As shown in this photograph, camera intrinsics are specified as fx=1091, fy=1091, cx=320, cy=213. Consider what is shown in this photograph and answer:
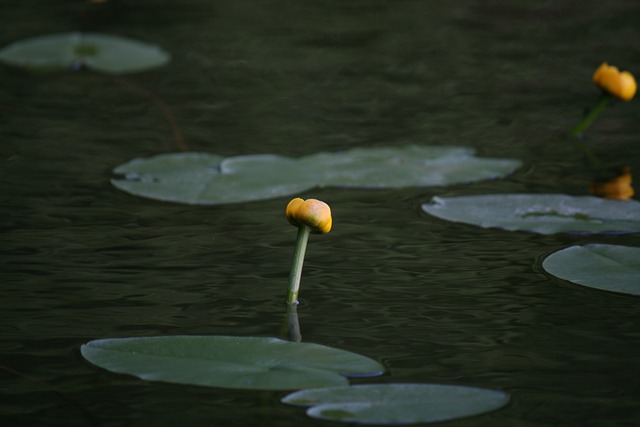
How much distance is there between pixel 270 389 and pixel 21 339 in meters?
0.37

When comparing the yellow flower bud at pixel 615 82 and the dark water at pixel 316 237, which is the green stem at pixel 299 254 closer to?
the dark water at pixel 316 237

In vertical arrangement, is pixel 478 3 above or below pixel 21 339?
above

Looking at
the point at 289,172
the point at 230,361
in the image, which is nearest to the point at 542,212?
the point at 289,172

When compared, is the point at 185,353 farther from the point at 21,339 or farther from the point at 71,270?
the point at 71,270

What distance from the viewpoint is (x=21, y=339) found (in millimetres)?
1308

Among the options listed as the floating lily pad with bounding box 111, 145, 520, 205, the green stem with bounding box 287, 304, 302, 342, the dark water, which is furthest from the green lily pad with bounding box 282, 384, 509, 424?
the floating lily pad with bounding box 111, 145, 520, 205

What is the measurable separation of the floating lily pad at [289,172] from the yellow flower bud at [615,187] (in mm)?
166

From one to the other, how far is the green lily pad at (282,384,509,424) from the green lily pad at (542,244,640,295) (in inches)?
15.2

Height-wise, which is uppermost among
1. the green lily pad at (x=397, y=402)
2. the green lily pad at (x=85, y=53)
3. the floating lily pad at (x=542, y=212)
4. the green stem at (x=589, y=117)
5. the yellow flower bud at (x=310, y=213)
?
the green lily pad at (x=85, y=53)

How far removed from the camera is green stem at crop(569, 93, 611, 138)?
7.14 ft

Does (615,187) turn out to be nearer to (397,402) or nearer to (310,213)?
(310,213)

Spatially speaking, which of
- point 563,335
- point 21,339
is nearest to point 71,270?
point 21,339

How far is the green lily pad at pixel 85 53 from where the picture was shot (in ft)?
9.29

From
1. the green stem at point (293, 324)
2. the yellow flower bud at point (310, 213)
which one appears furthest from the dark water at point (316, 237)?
the yellow flower bud at point (310, 213)
